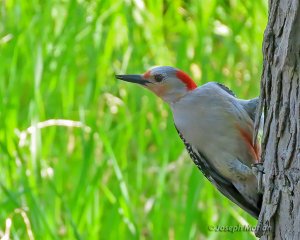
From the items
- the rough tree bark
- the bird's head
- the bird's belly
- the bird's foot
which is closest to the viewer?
the rough tree bark

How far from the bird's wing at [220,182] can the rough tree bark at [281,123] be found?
36 centimetres

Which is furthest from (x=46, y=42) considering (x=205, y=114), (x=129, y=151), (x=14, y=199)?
(x=205, y=114)

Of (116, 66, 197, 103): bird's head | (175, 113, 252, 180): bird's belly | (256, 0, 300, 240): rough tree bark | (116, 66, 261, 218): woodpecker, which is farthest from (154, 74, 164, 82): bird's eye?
(256, 0, 300, 240): rough tree bark

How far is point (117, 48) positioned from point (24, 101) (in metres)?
0.46

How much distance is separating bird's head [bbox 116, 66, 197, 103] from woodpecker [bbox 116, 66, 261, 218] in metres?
0.04

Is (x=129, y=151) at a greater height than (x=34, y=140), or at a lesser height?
lesser

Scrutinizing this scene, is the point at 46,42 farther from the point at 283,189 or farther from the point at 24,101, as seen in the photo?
the point at 283,189

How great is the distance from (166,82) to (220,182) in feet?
1.08

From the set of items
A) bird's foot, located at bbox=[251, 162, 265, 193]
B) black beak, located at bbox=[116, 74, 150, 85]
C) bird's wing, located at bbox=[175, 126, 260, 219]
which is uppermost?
black beak, located at bbox=[116, 74, 150, 85]

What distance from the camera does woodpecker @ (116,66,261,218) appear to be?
216 centimetres

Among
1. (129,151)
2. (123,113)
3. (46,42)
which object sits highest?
(46,42)

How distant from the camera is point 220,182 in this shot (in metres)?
2.24

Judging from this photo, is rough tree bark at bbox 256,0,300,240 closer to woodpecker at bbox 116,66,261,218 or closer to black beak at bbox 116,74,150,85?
woodpecker at bbox 116,66,261,218

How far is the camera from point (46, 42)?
10.8 ft
